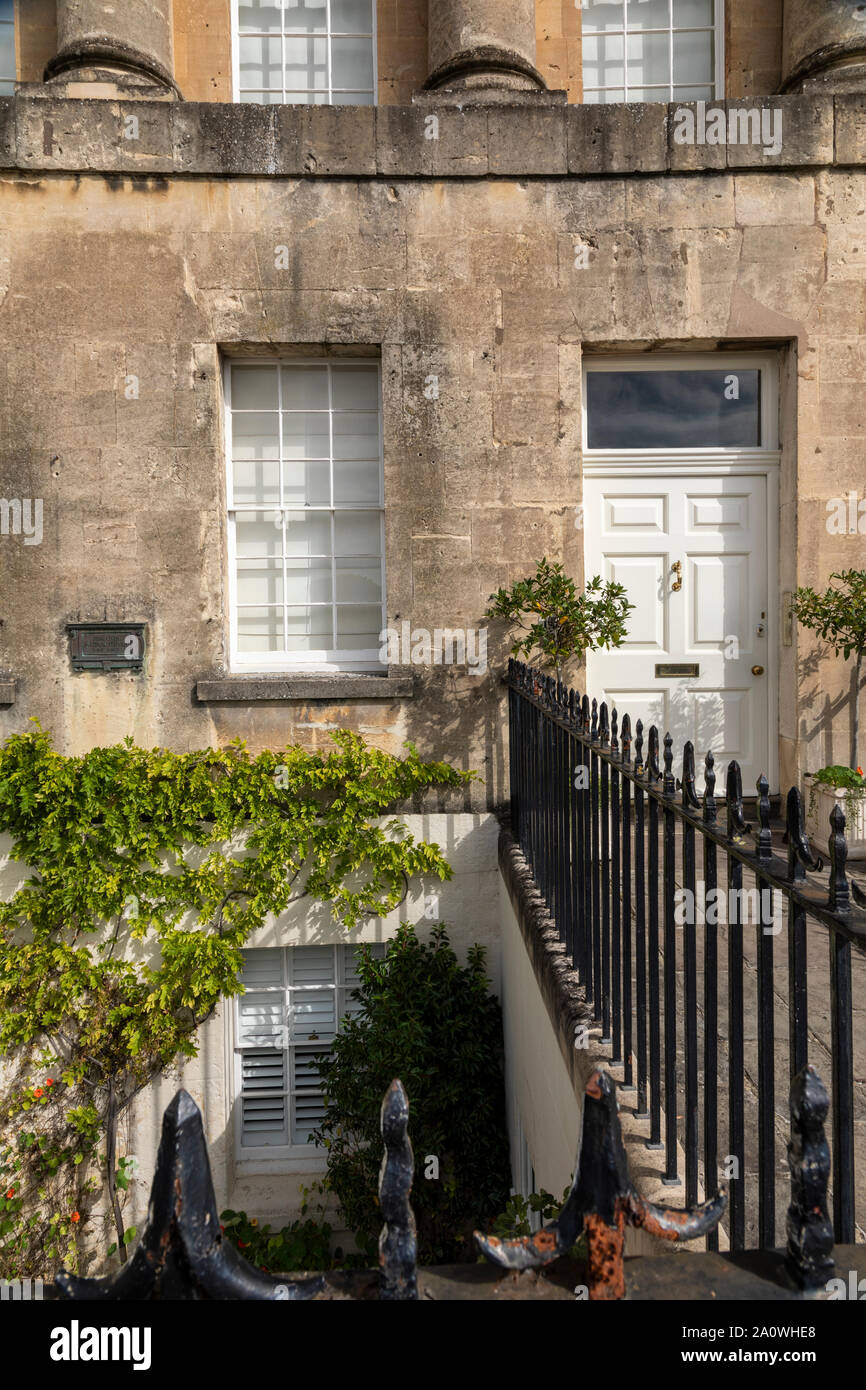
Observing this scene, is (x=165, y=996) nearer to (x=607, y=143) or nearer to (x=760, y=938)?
(x=760, y=938)

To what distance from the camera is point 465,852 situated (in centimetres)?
584

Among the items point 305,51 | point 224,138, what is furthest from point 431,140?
point 305,51

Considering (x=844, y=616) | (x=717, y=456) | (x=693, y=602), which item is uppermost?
(x=717, y=456)

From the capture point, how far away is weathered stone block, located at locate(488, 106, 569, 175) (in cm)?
561

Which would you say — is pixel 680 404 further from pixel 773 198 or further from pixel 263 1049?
pixel 263 1049

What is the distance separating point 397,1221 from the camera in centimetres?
103

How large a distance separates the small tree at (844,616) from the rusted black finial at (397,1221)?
17.4ft

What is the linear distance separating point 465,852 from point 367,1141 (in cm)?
198

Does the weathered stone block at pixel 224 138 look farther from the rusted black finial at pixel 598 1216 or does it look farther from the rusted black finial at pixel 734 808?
the rusted black finial at pixel 598 1216

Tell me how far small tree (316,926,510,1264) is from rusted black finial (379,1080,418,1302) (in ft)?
14.5

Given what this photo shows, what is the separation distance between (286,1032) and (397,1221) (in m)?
5.49

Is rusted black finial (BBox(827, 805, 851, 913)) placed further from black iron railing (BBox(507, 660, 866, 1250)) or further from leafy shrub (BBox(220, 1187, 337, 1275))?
leafy shrub (BBox(220, 1187, 337, 1275))
